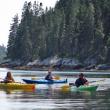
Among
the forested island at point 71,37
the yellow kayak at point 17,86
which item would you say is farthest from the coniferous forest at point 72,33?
the yellow kayak at point 17,86

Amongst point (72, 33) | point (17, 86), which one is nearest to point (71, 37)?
point (72, 33)

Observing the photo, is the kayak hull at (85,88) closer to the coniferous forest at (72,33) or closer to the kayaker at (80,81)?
the kayaker at (80,81)

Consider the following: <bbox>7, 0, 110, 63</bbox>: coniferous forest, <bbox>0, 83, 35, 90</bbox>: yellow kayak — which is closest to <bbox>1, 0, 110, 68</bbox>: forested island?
<bbox>7, 0, 110, 63</bbox>: coniferous forest

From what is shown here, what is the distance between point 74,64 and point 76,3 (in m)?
31.9

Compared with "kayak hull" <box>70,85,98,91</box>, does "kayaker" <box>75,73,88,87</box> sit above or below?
above

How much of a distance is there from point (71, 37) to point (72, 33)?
1427 millimetres

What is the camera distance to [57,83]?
68.9m

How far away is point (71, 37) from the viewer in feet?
548

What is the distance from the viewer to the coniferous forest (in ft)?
506

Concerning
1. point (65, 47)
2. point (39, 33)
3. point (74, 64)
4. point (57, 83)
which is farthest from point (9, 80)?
point (39, 33)

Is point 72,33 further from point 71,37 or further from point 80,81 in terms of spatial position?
point 80,81

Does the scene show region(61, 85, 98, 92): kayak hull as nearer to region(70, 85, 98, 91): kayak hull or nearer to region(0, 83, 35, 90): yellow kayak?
region(70, 85, 98, 91): kayak hull

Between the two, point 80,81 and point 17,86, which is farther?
point 17,86

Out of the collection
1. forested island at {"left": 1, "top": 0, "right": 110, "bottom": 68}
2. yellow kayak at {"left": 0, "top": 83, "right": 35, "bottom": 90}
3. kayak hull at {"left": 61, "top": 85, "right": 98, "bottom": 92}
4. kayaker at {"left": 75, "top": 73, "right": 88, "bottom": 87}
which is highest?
forested island at {"left": 1, "top": 0, "right": 110, "bottom": 68}
